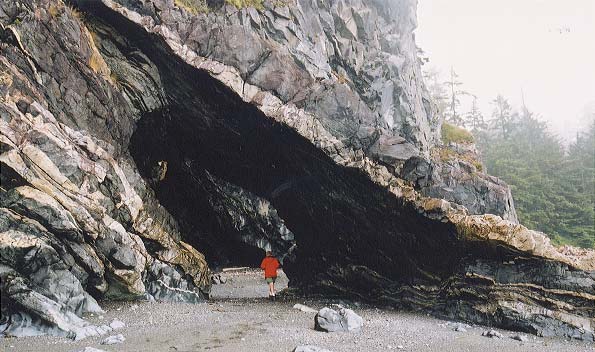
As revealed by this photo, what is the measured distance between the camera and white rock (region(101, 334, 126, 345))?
30.0ft

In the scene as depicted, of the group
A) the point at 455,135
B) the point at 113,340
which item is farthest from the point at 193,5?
the point at 455,135

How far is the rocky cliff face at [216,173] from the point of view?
38.6 ft

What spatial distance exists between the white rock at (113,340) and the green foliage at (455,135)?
Result: 25.5 metres

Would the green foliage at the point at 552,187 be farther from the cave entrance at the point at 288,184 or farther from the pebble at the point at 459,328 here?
the pebble at the point at 459,328

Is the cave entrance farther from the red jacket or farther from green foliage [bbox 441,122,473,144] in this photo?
green foliage [bbox 441,122,473,144]

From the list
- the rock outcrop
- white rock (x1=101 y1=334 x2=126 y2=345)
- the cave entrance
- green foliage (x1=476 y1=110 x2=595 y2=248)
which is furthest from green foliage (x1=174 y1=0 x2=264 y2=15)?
green foliage (x1=476 y1=110 x2=595 y2=248)

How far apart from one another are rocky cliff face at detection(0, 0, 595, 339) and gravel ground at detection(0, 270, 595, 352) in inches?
37.9

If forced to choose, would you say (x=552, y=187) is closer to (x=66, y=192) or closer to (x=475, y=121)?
(x=475, y=121)

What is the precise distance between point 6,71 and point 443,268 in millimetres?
17336

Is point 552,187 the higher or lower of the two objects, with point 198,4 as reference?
higher

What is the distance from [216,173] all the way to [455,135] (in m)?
18.1

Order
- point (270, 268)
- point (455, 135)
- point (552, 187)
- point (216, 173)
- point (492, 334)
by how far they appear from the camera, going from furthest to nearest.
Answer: point (552, 187)
point (455, 135)
point (216, 173)
point (270, 268)
point (492, 334)

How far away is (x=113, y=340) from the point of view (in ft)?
30.4

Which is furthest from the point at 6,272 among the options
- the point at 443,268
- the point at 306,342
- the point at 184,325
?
the point at 443,268
